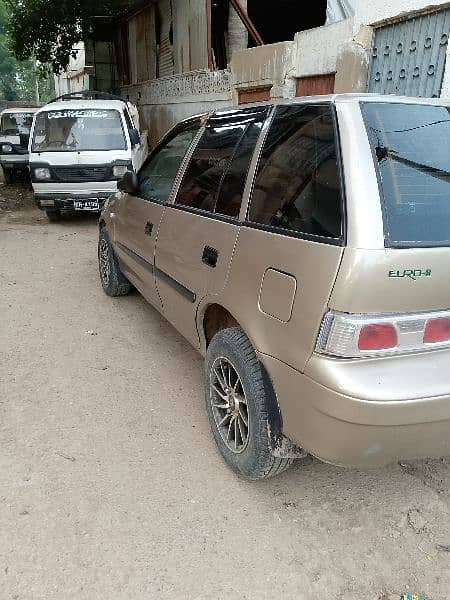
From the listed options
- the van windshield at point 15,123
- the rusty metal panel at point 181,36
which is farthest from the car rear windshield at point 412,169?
the van windshield at point 15,123

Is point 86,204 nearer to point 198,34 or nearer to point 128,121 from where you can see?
point 128,121

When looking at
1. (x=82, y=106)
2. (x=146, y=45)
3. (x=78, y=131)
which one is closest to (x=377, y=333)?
(x=78, y=131)

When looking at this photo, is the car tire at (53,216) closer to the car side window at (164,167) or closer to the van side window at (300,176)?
the car side window at (164,167)

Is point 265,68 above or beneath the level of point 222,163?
above

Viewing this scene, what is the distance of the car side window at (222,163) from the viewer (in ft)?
8.13

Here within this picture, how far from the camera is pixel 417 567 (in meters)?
1.99

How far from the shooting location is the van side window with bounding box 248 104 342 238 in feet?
6.19

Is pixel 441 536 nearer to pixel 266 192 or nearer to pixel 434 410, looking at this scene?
pixel 434 410

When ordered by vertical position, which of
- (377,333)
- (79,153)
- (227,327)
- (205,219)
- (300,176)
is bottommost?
(227,327)

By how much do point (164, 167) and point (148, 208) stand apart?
1.09ft

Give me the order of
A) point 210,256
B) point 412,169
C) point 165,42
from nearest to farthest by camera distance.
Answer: point 412,169 < point 210,256 < point 165,42

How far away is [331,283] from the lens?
68.2 inches

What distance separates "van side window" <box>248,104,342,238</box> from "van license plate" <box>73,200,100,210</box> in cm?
619

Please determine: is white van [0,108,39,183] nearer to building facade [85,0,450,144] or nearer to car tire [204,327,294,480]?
building facade [85,0,450,144]
